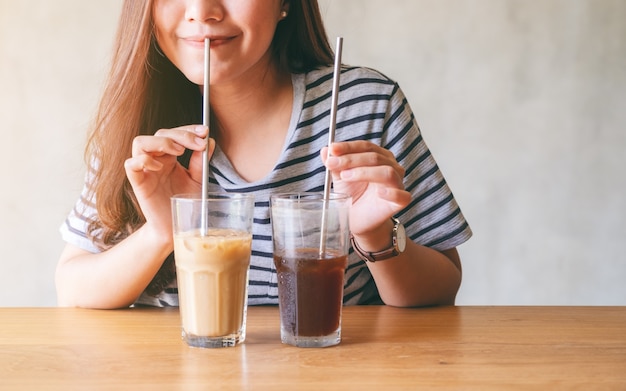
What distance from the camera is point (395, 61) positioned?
8.98 feet

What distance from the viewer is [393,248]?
1.15 m

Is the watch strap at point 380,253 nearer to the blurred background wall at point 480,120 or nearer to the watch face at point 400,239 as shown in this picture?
the watch face at point 400,239

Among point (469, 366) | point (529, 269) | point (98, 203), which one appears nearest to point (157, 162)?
point (98, 203)

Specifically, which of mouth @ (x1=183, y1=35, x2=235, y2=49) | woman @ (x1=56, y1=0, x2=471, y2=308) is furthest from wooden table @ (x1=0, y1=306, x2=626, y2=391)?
mouth @ (x1=183, y1=35, x2=235, y2=49)

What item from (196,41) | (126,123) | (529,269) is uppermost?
(196,41)

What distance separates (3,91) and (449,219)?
6.14 ft

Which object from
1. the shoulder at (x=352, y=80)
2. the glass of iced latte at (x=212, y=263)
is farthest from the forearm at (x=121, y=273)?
the shoulder at (x=352, y=80)

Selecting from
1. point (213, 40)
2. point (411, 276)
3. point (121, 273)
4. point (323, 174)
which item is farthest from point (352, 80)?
point (121, 273)

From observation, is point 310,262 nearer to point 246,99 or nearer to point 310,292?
point 310,292

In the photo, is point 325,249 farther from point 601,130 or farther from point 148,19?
point 601,130

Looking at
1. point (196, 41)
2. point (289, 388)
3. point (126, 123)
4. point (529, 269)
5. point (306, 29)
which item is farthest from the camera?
point (529, 269)

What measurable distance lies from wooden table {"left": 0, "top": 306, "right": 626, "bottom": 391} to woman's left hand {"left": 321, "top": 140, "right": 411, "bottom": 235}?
145mm

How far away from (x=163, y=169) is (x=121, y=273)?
0.21m

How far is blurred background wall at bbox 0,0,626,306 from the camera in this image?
8.78 feet
